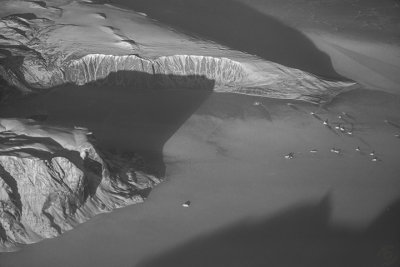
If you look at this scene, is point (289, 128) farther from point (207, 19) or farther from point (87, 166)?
point (207, 19)

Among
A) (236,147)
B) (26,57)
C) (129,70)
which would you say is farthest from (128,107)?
(26,57)

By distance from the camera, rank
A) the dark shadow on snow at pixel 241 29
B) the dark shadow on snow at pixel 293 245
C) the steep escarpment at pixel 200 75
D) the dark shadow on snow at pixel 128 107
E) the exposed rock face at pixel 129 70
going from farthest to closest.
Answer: the dark shadow on snow at pixel 241 29 → the steep escarpment at pixel 200 75 → the exposed rock face at pixel 129 70 → the dark shadow on snow at pixel 128 107 → the dark shadow on snow at pixel 293 245

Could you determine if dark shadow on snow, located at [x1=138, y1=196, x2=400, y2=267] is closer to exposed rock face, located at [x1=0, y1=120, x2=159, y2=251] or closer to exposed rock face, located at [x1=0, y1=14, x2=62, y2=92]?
exposed rock face, located at [x1=0, y1=120, x2=159, y2=251]

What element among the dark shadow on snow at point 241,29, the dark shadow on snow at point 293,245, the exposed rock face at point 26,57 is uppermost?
the dark shadow on snow at point 241,29

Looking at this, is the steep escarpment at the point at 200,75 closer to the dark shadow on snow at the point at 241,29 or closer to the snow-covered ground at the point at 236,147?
the snow-covered ground at the point at 236,147

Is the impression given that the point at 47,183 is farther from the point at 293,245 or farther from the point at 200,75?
the point at 200,75

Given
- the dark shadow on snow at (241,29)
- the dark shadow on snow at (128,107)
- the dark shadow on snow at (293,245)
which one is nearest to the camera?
the dark shadow on snow at (293,245)

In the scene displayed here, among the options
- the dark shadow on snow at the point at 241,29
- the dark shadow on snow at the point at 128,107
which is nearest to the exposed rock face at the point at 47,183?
the dark shadow on snow at the point at 128,107

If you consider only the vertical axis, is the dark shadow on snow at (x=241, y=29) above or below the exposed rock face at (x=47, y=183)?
above

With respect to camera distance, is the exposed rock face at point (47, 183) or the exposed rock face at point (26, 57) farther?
the exposed rock face at point (26, 57)
